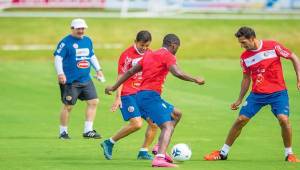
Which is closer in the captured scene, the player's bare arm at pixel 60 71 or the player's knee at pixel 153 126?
the player's knee at pixel 153 126

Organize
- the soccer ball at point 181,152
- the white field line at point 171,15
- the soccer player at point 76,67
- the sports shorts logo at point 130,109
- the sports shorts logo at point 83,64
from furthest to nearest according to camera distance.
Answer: the white field line at point 171,15, the sports shorts logo at point 83,64, the soccer player at point 76,67, the sports shorts logo at point 130,109, the soccer ball at point 181,152

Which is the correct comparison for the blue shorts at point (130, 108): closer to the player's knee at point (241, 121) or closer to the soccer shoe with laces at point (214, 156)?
the soccer shoe with laces at point (214, 156)

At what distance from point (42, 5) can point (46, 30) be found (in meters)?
1.81

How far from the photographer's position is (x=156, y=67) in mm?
15289

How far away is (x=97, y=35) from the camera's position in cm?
4250

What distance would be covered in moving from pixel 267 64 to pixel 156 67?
82.4 inches

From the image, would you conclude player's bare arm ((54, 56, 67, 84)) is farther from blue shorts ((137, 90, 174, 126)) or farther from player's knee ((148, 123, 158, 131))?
blue shorts ((137, 90, 174, 126))

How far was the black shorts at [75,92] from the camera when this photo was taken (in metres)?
20.1

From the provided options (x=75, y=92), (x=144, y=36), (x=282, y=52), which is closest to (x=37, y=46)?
(x=75, y=92)

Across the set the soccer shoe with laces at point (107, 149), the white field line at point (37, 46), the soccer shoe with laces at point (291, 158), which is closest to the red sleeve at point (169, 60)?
the soccer shoe with laces at point (107, 149)

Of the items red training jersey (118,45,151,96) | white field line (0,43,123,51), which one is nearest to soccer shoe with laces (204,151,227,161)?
red training jersey (118,45,151,96)

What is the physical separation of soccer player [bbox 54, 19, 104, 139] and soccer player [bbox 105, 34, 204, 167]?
4.69 m

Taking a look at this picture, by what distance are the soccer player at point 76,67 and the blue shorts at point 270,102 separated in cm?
467

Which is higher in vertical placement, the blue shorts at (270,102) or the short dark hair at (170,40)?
the short dark hair at (170,40)
